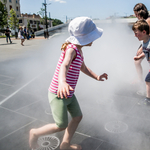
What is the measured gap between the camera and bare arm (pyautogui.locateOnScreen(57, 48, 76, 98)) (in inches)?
54.0

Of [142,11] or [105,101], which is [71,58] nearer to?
[105,101]

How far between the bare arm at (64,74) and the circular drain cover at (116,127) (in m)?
1.16

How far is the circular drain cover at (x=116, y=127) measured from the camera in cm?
232

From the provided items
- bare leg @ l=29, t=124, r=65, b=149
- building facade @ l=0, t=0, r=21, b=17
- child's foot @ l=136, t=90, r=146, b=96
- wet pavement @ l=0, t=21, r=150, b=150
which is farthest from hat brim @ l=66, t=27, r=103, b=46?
building facade @ l=0, t=0, r=21, b=17

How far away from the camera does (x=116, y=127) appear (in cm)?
239

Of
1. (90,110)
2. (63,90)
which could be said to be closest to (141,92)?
(90,110)

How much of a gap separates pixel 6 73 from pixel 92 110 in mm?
3379

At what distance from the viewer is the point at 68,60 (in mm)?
1587

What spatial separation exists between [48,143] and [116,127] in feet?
2.88

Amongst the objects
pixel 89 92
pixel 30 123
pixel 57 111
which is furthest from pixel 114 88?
pixel 57 111

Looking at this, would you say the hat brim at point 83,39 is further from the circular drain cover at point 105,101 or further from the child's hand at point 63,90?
the circular drain cover at point 105,101

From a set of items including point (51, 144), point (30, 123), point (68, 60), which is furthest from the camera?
point (30, 123)

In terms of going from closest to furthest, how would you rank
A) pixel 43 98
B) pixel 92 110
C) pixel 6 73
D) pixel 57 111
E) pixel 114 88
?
pixel 57 111 → pixel 92 110 → pixel 43 98 → pixel 114 88 → pixel 6 73

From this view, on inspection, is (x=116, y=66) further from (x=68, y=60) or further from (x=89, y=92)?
(x=68, y=60)
